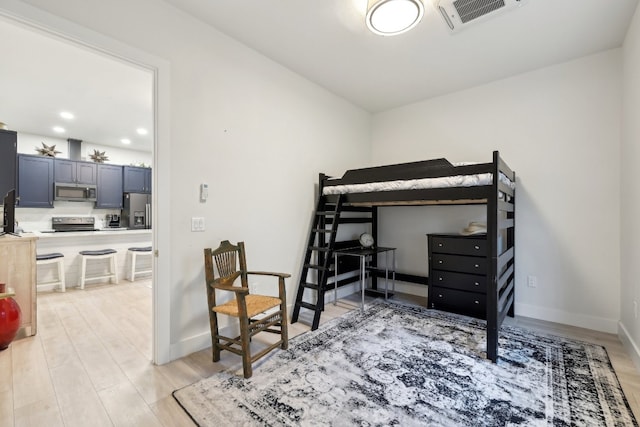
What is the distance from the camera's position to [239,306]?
1976 millimetres

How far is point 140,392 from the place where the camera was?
5.92 ft

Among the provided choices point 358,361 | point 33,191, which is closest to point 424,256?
point 358,361

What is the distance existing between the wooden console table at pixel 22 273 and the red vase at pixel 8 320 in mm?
298

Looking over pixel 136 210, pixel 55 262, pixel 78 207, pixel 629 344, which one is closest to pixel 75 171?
pixel 78 207

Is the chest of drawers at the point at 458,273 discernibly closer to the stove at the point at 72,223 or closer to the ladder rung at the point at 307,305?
the ladder rung at the point at 307,305

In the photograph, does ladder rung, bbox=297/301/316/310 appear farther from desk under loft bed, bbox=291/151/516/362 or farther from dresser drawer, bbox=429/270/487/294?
dresser drawer, bbox=429/270/487/294

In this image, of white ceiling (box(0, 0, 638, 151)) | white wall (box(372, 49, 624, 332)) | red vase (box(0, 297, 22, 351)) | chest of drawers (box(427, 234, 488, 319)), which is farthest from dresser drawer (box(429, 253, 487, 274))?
red vase (box(0, 297, 22, 351))

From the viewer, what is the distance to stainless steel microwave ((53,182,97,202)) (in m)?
5.19

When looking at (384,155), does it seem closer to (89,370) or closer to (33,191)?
(89,370)

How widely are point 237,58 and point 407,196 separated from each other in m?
2.08

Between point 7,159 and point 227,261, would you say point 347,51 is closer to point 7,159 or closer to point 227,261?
point 227,261

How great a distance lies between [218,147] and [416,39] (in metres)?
2.03

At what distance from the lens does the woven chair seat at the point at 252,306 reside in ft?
6.77

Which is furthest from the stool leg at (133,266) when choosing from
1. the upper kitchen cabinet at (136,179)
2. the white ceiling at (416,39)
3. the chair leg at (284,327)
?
the white ceiling at (416,39)
